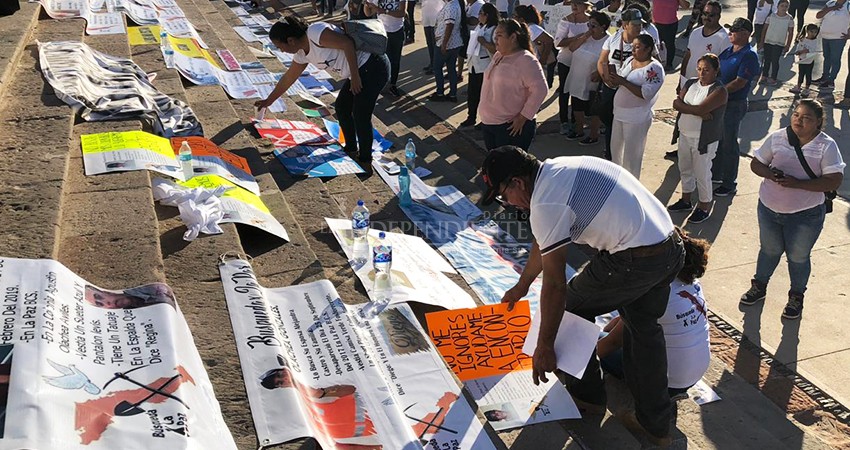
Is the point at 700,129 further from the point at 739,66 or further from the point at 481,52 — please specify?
the point at 481,52

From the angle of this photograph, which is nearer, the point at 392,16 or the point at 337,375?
the point at 337,375

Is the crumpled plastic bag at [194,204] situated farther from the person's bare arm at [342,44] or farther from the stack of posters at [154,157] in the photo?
the person's bare arm at [342,44]

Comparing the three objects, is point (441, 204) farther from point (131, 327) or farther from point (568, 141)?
point (131, 327)

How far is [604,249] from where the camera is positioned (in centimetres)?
347

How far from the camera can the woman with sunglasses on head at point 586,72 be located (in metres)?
8.24

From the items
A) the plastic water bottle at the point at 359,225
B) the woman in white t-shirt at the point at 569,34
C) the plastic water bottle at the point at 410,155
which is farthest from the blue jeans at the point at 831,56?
the plastic water bottle at the point at 359,225

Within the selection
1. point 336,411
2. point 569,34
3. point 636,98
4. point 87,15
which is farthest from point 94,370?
point 569,34

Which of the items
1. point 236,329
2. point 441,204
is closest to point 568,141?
point 441,204

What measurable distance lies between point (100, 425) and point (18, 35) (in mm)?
5273

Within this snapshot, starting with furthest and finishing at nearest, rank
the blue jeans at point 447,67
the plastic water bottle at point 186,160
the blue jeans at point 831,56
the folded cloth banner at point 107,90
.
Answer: the blue jeans at point 831,56 < the blue jeans at point 447,67 < the folded cloth banner at point 107,90 < the plastic water bottle at point 186,160

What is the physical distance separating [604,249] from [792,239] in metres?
2.44

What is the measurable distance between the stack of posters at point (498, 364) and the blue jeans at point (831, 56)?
8.90m

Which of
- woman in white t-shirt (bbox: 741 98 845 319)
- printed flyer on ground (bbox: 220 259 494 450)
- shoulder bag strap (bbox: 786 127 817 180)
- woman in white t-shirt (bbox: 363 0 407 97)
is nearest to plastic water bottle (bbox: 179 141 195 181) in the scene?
printed flyer on ground (bbox: 220 259 494 450)

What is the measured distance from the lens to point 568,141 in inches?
348
